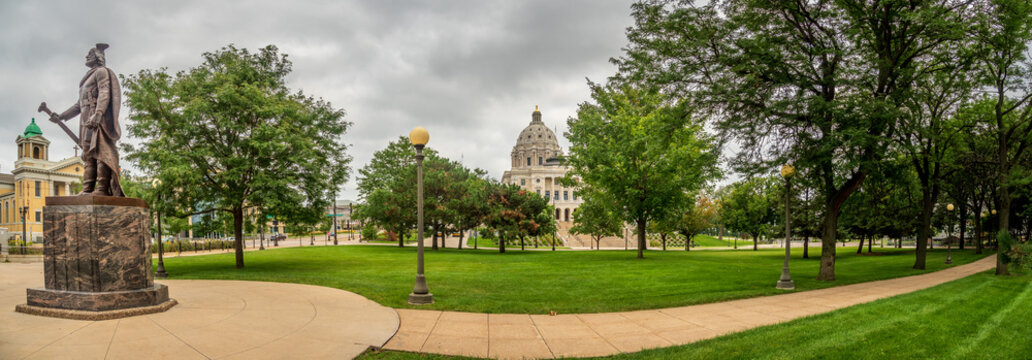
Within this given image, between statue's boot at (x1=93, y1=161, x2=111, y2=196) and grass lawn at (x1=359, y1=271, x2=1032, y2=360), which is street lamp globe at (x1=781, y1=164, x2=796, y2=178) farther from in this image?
statue's boot at (x1=93, y1=161, x2=111, y2=196)

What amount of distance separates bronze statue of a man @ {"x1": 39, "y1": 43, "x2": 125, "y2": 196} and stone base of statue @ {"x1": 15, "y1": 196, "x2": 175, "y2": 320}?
0.65 metres

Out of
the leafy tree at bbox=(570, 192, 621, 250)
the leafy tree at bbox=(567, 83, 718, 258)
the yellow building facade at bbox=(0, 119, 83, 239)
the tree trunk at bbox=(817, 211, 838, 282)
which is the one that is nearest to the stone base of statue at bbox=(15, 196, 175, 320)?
the tree trunk at bbox=(817, 211, 838, 282)

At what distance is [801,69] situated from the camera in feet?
49.9

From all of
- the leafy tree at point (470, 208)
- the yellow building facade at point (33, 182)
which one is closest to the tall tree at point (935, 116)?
the leafy tree at point (470, 208)

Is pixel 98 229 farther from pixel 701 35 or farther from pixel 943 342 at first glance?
pixel 701 35

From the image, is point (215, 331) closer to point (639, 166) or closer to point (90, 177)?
point (90, 177)

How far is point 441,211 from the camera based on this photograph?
3675 centimetres

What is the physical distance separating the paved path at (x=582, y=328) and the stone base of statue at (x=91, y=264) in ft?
16.1

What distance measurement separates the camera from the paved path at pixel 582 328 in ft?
22.8

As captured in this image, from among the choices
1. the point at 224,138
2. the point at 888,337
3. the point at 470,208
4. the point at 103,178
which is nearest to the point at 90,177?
the point at 103,178

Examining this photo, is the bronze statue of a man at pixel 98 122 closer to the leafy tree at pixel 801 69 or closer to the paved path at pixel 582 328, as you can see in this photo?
the paved path at pixel 582 328

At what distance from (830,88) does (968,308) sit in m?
8.33

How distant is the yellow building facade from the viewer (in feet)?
197

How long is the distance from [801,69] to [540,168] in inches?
4197
